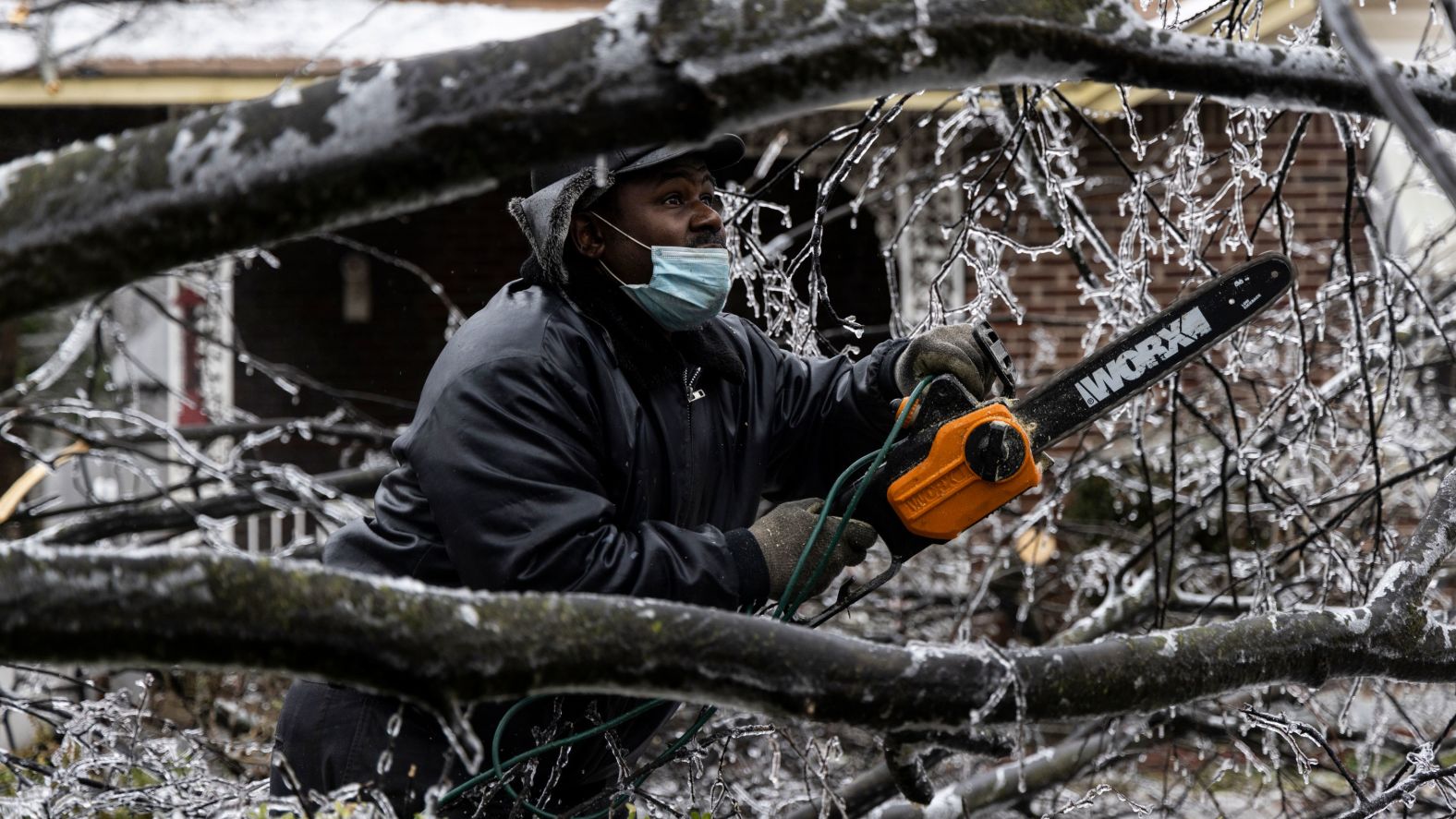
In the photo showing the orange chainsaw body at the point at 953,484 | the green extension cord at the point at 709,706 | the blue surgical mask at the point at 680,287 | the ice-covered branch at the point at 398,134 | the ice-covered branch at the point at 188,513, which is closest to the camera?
the ice-covered branch at the point at 398,134

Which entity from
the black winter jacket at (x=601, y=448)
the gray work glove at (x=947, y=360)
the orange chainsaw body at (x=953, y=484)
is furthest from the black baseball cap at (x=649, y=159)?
the orange chainsaw body at (x=953, y=484)

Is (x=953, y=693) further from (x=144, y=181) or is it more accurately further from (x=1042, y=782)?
(x=1042, y=782)

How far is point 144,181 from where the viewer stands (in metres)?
1.39

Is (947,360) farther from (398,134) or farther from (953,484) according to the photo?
(398,134)

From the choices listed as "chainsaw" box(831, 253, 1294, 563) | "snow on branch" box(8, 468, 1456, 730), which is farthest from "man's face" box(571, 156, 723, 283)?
"snow on branch" box(8, 468, 1456, 730)

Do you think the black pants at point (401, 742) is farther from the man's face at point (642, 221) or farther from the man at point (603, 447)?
the man's face at point (642, 221)

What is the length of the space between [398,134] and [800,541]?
55.2 inches

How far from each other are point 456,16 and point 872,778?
524cm

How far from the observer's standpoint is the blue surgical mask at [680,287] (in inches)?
110

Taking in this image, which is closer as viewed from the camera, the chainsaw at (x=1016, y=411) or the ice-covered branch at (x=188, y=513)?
the chainsaw at (x=1016, y=411)

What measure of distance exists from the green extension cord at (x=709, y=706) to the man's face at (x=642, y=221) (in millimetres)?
573

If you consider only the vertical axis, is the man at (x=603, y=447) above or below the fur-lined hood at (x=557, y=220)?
below

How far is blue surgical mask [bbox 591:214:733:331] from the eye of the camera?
2.81m

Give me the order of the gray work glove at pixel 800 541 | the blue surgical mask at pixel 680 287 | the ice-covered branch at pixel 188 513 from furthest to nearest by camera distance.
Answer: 1. the ice-covered branch at pixel 188 513
2. the blue surgical mask at pixel 680 287
3. the gray work glove at pixel 800 541
